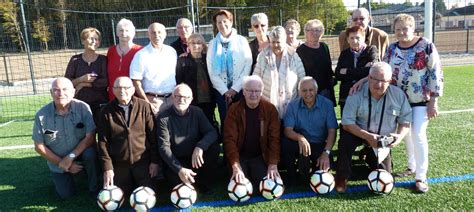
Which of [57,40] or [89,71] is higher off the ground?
[57,40]

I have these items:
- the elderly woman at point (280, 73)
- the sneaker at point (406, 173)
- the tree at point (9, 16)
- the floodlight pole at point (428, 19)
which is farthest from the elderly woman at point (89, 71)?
the tree at point (9, 16)

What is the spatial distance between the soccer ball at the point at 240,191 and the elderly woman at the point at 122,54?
6.55 ft

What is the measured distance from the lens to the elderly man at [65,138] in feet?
13.8

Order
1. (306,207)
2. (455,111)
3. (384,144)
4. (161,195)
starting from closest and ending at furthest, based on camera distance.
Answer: (306,207) → (384,144) → (161,195) → (455,111)

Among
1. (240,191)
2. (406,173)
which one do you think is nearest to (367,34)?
(406,173)

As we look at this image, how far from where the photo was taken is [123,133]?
4078 millimetres

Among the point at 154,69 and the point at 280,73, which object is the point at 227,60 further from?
the point at 154,69

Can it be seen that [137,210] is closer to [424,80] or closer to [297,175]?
[297,175]

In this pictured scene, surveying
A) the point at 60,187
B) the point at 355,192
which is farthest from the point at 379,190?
the point at 60,187

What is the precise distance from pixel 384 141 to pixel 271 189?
1.29m

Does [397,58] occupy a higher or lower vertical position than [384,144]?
higher

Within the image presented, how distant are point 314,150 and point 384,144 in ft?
2.45

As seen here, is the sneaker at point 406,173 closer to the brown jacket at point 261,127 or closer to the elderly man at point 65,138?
the brown jacket at point 261,127

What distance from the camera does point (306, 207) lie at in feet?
12.2
